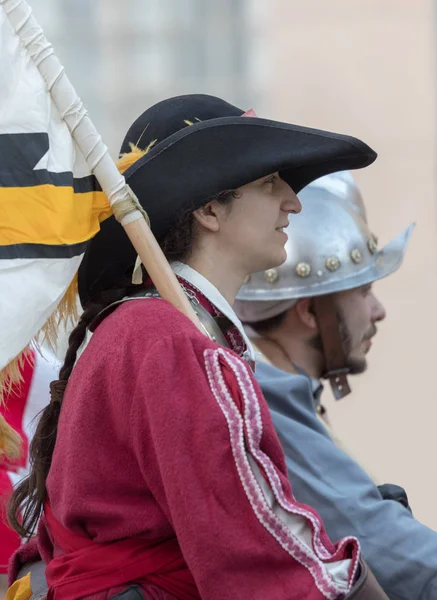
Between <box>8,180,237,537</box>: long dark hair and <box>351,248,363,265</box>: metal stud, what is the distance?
4.40 ft

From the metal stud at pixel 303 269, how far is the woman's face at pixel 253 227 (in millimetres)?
1138

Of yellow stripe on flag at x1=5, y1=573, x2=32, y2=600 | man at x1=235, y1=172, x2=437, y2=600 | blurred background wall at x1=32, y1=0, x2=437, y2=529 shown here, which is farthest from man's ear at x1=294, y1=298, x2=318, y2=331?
blurred background wall at x1=32, y1=0, x2=437, y2=529

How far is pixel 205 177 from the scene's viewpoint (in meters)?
2.33

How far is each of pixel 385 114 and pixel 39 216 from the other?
7133mm

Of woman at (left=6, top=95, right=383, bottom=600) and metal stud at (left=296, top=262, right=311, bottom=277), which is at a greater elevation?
woman at (left=6, top=95, right=383, bottom=600)

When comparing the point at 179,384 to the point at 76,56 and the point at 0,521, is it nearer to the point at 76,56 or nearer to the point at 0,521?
the point at 0,521

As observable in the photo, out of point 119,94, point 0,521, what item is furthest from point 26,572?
point 119,94

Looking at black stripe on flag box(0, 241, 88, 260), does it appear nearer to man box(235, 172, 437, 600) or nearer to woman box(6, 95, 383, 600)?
woman box(6, 95, 383, 600)

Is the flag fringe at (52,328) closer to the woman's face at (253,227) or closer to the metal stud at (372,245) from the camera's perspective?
the woman's face at (253,227)

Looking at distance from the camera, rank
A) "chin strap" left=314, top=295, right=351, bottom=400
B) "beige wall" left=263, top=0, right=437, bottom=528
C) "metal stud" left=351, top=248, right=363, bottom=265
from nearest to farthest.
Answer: "chin strap" left=314, top=295, right=351, bottom=400
"metal stud" left=351, top=248, right=363, bottom=265
"beige wall" left=263, top=0, right=437, bottom=528

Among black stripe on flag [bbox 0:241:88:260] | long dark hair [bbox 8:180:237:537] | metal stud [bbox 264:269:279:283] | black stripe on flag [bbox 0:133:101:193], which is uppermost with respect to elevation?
black stripe on flag [bbox 0:133:101:193]

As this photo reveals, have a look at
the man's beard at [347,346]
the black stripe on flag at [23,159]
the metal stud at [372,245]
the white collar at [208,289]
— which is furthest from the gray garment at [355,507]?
the black stripe on flag at [23,159]

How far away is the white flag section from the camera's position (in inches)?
84.6

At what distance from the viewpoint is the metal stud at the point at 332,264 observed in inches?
142
